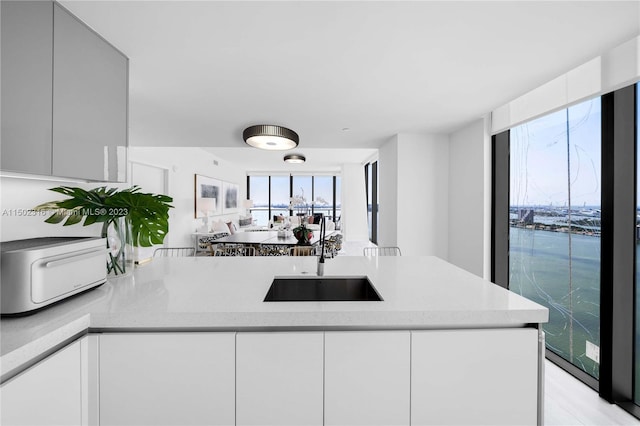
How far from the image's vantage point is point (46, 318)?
0.97 m

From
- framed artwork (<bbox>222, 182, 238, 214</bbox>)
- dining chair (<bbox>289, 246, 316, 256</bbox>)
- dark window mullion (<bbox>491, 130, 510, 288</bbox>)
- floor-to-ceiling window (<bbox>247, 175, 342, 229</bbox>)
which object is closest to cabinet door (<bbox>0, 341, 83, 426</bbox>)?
dining chair (<bbox>289, 246, 316, 256</bbox>)

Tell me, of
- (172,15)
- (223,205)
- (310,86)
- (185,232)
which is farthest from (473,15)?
(223,205)

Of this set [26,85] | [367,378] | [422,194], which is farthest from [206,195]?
[367,378]

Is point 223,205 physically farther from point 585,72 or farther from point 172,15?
point 585,72

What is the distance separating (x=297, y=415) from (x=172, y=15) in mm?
1944

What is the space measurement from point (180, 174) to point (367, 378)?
5823 mm

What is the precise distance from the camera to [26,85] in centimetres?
113

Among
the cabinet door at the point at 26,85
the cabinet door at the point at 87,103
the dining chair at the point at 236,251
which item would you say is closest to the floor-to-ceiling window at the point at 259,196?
the dining chair at the point at 236,251

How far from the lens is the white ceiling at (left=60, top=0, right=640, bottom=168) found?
1.33 metres

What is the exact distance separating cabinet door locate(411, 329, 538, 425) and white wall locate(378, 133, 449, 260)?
2601 mm

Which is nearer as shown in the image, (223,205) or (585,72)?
(585,72)

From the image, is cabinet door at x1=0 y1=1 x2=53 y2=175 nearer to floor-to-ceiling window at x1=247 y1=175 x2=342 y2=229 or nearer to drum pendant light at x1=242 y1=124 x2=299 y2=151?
drum pendant light at x1=242 y1=124 x2=299 y2=151

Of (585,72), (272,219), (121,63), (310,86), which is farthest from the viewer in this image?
(272,219)

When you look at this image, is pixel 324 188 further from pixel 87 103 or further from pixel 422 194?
pixel 87 103
